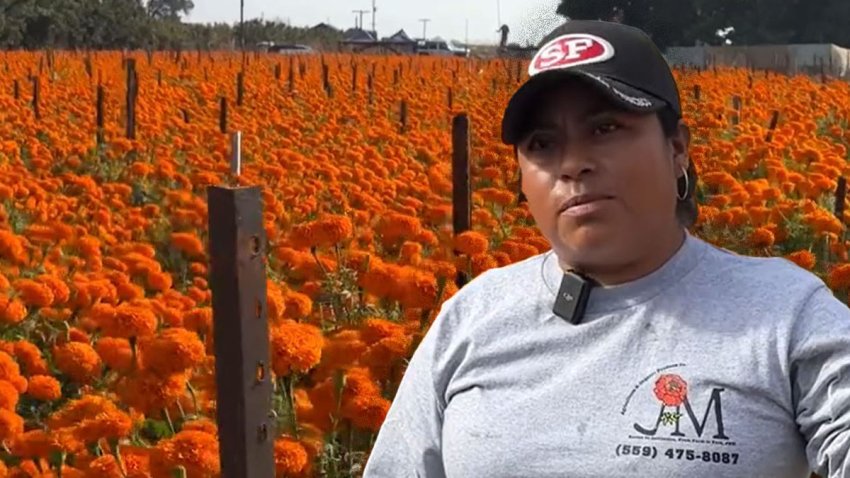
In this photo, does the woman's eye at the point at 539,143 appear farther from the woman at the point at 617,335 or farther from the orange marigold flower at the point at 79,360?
the orange marigold flower at the point at 79,360

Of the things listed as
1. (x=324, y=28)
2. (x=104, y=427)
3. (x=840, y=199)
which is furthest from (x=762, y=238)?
(x=324, y=28)

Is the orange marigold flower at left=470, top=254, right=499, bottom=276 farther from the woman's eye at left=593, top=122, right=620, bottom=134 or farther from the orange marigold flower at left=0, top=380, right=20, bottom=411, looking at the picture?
the woman's eye at left=593, top=122, right=620, bottom=134

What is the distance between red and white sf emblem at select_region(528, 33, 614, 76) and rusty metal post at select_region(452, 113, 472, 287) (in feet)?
8.87

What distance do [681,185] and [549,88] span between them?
9.4 inches

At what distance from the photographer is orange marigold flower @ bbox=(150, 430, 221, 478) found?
2.51m

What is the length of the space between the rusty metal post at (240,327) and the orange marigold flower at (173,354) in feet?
2.93

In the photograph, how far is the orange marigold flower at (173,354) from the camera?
2.95 meters

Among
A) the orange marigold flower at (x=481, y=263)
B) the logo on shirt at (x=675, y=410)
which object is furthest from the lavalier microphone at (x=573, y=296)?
the orange marigold flower at (x=481, y=263)

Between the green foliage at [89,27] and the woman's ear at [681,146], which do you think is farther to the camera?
the green foliage at [89,27]

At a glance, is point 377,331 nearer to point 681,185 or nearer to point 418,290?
point 418,290

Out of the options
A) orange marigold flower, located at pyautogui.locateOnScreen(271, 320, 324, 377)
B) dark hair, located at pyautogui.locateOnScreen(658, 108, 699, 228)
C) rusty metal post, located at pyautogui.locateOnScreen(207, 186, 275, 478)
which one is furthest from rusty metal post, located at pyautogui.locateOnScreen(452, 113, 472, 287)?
dark hair, located at pyautogui.locateOnScreen(658, 108, 699, 228)

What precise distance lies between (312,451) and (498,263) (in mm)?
1266

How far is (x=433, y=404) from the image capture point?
1922 millimetres

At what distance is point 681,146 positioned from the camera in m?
1.87
